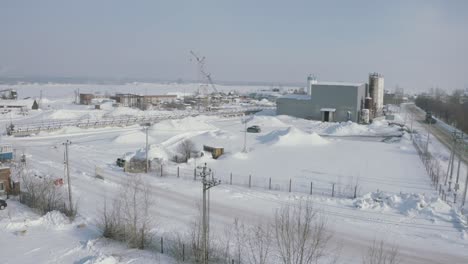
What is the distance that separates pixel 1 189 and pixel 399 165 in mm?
21739

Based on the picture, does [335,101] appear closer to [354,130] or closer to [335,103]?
[335,103]

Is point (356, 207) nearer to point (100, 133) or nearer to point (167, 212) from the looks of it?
point (167, 212)

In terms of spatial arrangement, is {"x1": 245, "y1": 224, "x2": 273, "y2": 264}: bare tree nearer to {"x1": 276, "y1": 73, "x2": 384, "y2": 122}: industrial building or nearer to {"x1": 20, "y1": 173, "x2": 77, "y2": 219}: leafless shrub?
{"x1": 20, "y1": 173, "x2": 77, "y2": 219}: leafless shrub

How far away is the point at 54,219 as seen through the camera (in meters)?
14.0

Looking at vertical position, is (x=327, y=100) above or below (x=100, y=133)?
above

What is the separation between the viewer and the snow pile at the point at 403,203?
601 inches

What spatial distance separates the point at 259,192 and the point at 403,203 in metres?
6.08

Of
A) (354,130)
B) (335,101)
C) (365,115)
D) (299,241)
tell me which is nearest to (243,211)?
(299,241)

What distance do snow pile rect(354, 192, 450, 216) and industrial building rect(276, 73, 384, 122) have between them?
33062mm

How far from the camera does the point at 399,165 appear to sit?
2473 centimetres

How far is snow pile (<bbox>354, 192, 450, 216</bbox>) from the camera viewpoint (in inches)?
601

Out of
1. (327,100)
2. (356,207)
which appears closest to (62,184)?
(356,207)

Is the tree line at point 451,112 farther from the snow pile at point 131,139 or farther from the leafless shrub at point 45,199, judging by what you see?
the leafless shrub at point 45,199

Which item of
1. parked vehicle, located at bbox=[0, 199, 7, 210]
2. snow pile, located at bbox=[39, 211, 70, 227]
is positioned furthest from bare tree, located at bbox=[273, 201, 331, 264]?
parked vehicle, located at bbox=[0, 199, 7, 210]
